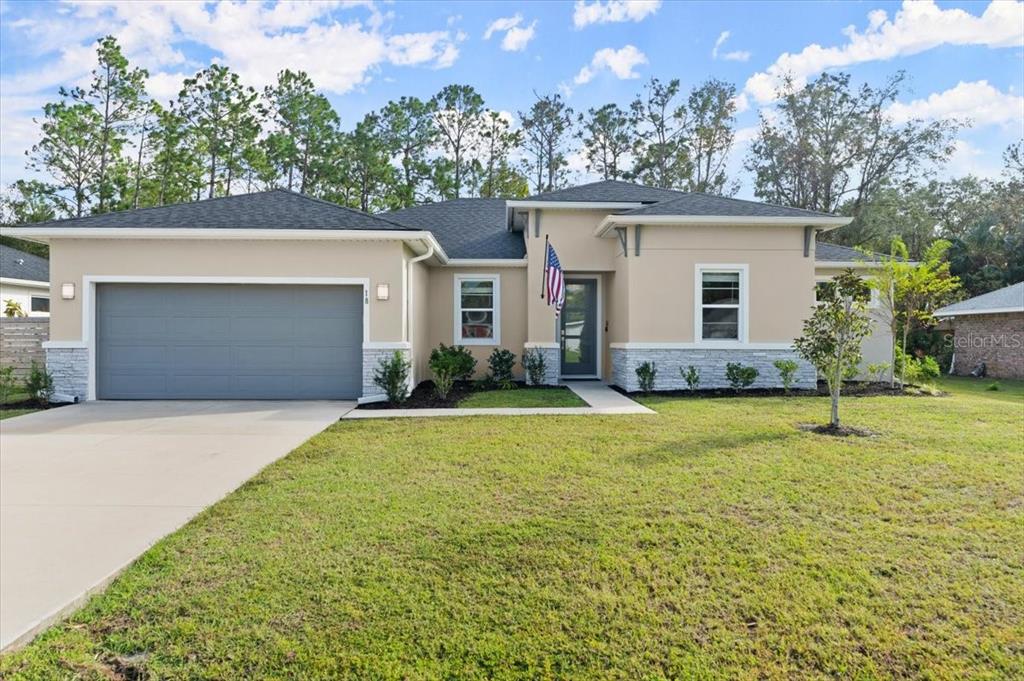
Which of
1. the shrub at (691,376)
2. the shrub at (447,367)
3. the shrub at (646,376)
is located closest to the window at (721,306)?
the shrub at (691,376)

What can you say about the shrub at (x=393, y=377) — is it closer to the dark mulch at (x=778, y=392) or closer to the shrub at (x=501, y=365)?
the shrub at (x=501, y=365)

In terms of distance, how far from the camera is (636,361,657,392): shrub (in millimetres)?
11672

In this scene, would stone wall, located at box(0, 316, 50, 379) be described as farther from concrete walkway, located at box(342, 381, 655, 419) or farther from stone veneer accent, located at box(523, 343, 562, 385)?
stone veneer accent, located at box(523, 343, 562, 385)

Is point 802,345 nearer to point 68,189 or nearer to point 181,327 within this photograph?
point 181,327

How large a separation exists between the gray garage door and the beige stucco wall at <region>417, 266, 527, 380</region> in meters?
3.23

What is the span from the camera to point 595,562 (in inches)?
142

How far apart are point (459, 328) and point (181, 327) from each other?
583 cm

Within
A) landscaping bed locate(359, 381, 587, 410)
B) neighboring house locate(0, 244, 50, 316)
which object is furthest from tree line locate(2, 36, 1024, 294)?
landscaping bed locate(359, 381, 587, 410)

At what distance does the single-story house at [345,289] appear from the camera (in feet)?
34.7

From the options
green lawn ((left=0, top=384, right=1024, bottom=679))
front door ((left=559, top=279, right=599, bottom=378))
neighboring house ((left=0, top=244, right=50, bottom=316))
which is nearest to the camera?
green lawn ((left=0, top=384, right=1024, bottom=679))

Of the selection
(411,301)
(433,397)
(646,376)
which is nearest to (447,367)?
(433,397)

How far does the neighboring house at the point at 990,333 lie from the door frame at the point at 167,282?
16868 millimetres

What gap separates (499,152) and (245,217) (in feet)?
70.7

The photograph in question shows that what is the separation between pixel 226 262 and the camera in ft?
35.0
